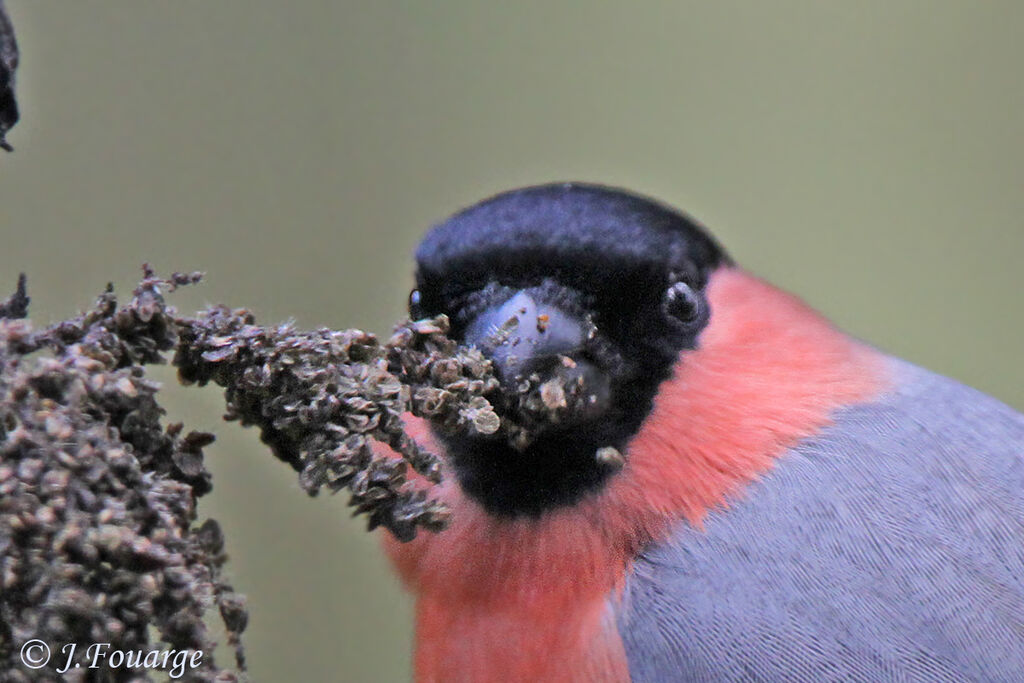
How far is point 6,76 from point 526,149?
2341 mm

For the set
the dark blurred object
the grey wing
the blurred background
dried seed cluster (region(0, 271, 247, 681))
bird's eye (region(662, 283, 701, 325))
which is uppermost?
the blurred background

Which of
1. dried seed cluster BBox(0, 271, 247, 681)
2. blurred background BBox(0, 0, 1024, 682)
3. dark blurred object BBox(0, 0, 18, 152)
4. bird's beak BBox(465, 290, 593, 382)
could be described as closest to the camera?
dried seed cluster BBox(0, 271, 247, 681)

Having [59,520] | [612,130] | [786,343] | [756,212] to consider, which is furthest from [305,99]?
[59,520]

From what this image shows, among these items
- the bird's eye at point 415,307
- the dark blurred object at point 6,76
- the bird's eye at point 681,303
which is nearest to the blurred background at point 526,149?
the bird's eye at point 415,307

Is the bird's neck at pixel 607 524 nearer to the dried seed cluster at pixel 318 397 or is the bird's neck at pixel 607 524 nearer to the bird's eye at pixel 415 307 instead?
the bird's eye at pixel 415 307

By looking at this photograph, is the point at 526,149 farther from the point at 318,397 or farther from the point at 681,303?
the point at 318,397

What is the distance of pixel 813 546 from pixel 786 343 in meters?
0.24

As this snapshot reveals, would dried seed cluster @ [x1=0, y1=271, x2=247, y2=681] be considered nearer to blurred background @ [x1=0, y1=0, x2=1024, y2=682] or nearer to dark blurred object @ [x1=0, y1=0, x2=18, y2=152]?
dark blurred object @ [x1=0, y1=0, x2=18, y2=152]

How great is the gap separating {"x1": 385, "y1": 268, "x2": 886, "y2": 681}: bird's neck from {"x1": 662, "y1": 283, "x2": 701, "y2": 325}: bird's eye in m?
0.03

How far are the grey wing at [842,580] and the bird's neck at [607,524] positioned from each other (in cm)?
2

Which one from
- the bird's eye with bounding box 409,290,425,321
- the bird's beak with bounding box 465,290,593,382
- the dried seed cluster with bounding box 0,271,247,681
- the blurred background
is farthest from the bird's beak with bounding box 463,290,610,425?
the blurred background

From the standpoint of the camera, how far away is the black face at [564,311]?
97cm

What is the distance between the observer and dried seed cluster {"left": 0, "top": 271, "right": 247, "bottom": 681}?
23.9 inches

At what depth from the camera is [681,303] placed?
3.51 ft
